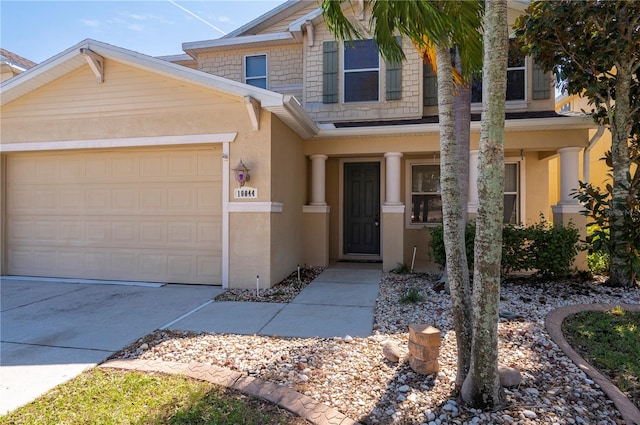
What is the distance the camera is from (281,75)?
9.98 metres

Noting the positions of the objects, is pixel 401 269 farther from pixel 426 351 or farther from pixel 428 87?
pixel 426 351

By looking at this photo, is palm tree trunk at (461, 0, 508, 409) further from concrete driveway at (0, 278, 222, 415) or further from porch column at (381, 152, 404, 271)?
porch column at (381, 152, 404, 271)

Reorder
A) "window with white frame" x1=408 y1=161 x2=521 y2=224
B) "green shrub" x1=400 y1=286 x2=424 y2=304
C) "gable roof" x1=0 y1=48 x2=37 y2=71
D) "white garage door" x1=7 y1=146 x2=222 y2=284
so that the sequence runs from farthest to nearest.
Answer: "gable roof" x1=0 y1=48 x2=37 y2=71 → "window with white frame" x1=408 y1=161 x2=521 y2=224 → "white garage door" x1=7 y1=146 x2=222 y2=284 → "green shrub" x1=400 y1=286 x2=424 y2=304

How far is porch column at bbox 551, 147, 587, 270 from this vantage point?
24.1 feet

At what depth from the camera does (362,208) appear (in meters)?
9.52

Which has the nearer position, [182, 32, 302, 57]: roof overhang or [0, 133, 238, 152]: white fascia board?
[0, 133, 238, 152]: white fascia board

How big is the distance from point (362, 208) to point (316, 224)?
167 centimetres

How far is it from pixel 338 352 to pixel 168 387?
1.57 meters

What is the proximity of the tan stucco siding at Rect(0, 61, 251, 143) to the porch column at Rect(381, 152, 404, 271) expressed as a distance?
137 inches

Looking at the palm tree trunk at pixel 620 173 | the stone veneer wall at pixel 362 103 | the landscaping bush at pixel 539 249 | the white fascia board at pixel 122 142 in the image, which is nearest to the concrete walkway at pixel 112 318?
the landscaping bush at pixel 539 249

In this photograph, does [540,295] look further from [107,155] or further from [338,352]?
[107,155]

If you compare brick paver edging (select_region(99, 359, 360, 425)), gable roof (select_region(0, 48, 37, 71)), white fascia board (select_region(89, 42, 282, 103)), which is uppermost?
gable roof (select_region(0, 48, 37, 71))

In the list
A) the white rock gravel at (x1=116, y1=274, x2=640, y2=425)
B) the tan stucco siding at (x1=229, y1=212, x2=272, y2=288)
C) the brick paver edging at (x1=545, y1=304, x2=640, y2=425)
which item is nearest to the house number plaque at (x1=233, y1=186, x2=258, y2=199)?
the tan stucco siding at (x1=229, y1=212, x2=272, y2=288)

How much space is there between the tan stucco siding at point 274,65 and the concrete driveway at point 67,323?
6105 millimetres
